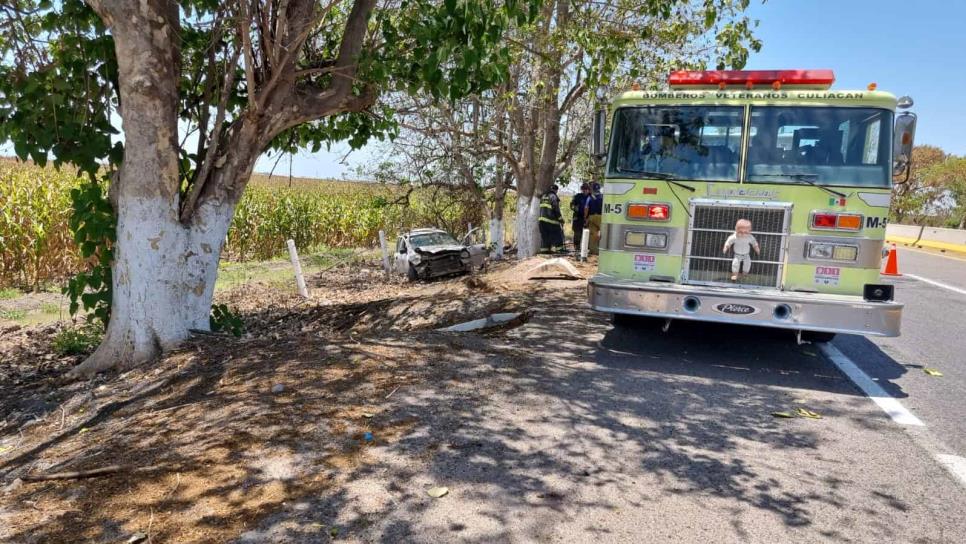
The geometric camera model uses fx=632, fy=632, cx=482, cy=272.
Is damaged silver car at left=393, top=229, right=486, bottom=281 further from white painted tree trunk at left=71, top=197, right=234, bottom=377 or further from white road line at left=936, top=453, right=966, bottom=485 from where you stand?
white road line at left=936, top=453, right=966, bottom=485

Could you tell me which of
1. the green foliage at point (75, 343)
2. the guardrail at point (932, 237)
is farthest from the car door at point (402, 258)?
the guardrail at point (932, 237)

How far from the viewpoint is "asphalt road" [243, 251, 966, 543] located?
10.6ft

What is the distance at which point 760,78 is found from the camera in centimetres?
643

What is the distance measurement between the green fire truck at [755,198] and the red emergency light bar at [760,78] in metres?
0.01

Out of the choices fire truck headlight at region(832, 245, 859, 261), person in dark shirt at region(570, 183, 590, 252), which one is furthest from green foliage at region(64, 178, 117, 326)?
person in dark shirt at region(570, 183, 590, 252)

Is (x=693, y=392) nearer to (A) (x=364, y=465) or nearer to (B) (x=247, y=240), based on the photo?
(A) (x=364, y=465)

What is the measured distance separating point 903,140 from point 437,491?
17.8 feet

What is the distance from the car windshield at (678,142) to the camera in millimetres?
6371

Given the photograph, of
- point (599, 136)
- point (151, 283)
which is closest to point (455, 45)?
point (599, 136)

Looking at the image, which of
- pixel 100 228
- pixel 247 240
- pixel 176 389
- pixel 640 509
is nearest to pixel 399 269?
pixel 247 240

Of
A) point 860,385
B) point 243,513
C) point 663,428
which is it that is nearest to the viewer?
point 243,513

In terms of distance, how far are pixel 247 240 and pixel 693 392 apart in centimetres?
1800

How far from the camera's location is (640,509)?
3.39 meters

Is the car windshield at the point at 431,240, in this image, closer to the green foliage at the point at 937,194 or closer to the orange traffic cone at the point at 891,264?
the orange traffic cone at the point at 891,264
